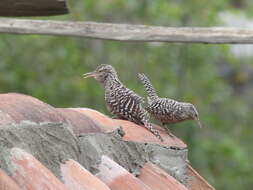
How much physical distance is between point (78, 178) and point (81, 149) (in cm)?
26

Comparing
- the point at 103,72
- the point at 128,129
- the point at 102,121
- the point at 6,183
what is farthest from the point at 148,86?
the point at 6,183

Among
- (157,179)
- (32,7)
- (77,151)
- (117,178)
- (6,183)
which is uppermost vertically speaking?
(32,7)

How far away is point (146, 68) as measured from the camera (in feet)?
38.6

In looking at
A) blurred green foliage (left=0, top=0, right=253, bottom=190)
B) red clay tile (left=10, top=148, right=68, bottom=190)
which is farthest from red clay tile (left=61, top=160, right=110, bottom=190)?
blurred green foliage (left=0, top=0, right=253, bottom=190)

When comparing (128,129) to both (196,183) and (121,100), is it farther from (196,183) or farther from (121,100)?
(121,100)

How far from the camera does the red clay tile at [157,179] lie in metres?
3.94

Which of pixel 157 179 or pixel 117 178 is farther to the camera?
pixel 157 179

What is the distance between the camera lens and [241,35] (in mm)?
5414

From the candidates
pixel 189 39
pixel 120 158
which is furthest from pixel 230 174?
pixel 120 158

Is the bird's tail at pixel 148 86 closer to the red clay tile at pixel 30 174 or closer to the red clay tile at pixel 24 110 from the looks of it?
the red clay tile at pixel 24 110

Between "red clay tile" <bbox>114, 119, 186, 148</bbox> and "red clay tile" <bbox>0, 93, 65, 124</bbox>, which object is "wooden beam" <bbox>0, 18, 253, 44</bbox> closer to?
"red clay tile" <bbox>114, 119, 186, 148</bbox>

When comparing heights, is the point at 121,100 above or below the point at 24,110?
below

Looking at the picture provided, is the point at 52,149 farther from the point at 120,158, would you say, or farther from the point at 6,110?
the point at 120,158

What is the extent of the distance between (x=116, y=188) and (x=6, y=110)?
Answer: 0.52 m
